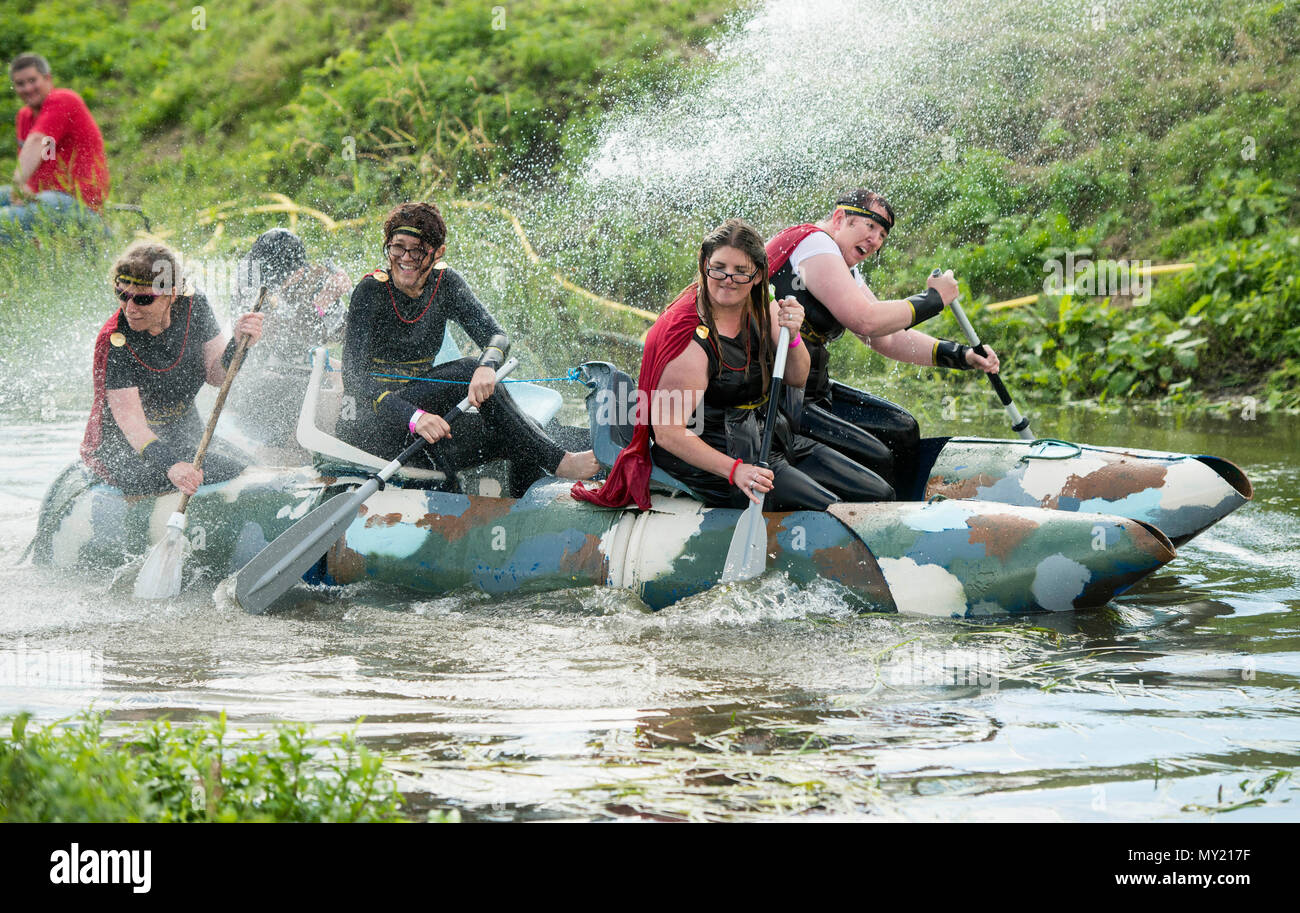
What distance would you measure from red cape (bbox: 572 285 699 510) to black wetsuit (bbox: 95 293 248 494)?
5.92 feet

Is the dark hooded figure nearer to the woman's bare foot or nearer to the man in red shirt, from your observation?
the woman's bare foot

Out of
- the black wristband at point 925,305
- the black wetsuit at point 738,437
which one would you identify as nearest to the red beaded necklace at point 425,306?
the black wetsuit at point 738,437

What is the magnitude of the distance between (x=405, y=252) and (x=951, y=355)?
8.33ft

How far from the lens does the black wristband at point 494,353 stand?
570cm

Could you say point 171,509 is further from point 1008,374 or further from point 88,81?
point 88,81

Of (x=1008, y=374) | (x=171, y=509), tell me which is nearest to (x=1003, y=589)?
(x=171, y=509)

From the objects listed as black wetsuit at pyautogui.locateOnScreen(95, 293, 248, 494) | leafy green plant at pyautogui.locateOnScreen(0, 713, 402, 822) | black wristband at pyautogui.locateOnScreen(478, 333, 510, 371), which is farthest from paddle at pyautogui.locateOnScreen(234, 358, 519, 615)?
leafy green plant at pyautogui.locateOnScreen(0, 713, 402, 822)

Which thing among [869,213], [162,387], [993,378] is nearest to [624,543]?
[869,213]

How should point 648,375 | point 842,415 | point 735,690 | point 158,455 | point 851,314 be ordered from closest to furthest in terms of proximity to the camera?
point 735,690 → point 648,375 → point 851,314 → point 158,455 → point 842,415

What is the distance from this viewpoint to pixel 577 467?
5914mm

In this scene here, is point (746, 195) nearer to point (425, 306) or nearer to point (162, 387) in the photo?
point (425, 306)

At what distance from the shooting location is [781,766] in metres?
3.57

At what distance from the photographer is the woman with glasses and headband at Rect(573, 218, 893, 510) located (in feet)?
16.2

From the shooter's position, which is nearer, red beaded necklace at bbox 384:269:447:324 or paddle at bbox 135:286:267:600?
paddle at bbox 135:286:267:600
